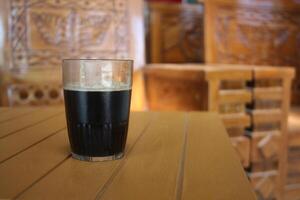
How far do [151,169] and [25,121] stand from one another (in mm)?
540

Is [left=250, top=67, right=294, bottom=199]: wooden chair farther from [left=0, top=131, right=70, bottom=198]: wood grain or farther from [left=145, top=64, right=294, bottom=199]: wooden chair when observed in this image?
[left=0, top=131, right=70, bottom=198]: wood grain

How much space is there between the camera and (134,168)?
523 mm

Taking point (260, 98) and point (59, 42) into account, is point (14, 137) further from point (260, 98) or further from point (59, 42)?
point (260, 98)

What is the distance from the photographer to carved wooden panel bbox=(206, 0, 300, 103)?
7.61 ft

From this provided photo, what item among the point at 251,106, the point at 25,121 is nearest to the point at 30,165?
the point at 25,121

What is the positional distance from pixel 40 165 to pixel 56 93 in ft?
4.89

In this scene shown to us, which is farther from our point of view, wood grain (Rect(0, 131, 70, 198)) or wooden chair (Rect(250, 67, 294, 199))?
wooden chair (Rect(250, 67, 294, 199))

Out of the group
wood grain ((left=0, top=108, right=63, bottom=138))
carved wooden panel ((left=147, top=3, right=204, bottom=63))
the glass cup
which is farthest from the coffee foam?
carved wooden panel ((left=147, top=3, right=204, bottom=63))

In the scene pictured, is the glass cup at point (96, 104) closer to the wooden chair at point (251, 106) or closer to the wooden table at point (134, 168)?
the wooden table at point (134, 168)

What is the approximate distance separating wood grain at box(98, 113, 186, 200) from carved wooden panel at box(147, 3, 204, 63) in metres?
1.80

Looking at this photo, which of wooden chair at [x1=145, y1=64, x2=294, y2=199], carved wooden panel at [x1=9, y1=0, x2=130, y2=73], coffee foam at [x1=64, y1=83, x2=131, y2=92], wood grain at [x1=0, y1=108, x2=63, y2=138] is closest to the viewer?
coffee foam at [x1=64, y1=83, x2=131, y2=92]

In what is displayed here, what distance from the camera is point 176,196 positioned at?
41 cm

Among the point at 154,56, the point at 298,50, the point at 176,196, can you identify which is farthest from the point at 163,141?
the point at 298,50

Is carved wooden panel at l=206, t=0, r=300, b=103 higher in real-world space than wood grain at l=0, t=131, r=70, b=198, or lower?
higher
